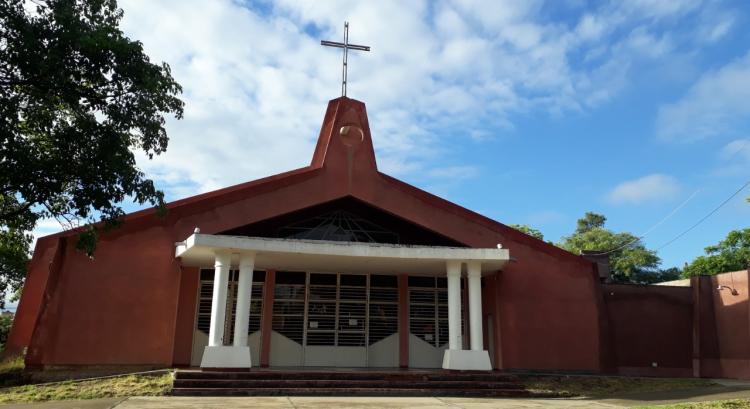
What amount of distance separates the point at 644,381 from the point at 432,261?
19.1 feet

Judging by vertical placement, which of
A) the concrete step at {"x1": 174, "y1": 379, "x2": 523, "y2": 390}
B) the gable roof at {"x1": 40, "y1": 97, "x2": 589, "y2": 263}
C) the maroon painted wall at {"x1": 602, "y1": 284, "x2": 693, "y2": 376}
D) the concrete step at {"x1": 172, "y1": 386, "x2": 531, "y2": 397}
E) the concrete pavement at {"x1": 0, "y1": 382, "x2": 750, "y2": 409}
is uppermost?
the gable roof at {"x1": 40, "y1": 97, "x2": 589, "y2": 263}

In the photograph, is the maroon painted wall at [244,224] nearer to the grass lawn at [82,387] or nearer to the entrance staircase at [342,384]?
the grass lawn at [82,387]

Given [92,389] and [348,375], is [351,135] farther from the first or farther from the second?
[92,389]

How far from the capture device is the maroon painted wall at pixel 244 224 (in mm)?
12875

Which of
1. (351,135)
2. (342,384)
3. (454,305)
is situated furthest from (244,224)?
(454,305)

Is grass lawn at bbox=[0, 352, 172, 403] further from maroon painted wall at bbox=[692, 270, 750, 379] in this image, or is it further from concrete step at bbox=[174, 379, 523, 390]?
maroon painted wall at bbox=[692, 270, 750, 379]

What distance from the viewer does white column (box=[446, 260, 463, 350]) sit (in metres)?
13.6

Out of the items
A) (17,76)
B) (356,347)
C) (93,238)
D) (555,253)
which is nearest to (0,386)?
(93,238)

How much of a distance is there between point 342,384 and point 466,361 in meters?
3.01

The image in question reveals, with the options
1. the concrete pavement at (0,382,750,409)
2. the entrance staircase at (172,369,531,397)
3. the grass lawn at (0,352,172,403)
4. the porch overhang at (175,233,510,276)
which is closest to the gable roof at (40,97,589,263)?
the porch overhang at (175,233,510,276)

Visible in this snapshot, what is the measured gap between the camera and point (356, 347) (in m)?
15.4

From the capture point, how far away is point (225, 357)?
481 inches

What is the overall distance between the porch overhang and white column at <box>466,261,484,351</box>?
283mm

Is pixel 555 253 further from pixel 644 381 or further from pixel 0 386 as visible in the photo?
pixel 0 386
